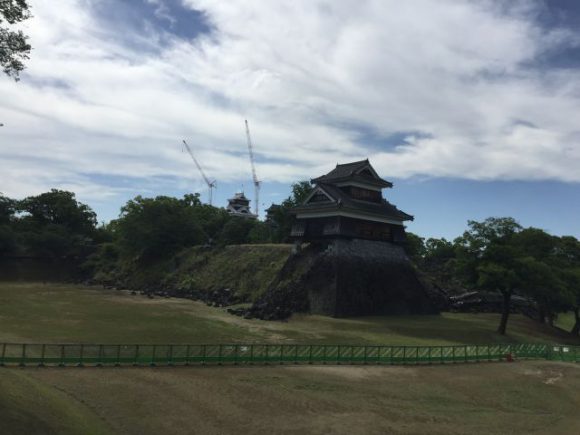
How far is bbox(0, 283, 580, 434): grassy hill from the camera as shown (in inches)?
710

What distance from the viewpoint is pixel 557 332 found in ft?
172

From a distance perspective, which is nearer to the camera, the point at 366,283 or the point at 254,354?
the point at 254,354

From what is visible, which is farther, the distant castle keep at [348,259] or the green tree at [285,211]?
the green tree at [285,211]

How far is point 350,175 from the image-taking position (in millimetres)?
54812

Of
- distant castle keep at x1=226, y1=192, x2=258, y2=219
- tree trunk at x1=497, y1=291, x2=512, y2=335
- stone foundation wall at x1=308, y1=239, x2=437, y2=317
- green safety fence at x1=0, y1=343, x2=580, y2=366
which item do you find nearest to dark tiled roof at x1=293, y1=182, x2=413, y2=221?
stone foundation wall at x1=308, y1=239, x2=437, y2=317

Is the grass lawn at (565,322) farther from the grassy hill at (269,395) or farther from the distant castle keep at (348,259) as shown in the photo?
the grassy hill at (269,395)

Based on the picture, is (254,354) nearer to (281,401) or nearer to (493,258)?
(281,401)

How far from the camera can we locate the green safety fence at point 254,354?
24.6 m

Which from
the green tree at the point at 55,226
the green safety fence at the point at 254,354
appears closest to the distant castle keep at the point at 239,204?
the green tree at the point at 55,226

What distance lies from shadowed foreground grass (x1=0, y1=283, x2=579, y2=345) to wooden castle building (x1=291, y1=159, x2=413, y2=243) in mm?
11128

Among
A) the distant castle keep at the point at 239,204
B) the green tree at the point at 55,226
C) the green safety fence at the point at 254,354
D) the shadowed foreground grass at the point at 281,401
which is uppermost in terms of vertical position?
the distant castle keep at the point at 239,204

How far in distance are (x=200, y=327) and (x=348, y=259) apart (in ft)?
63.0

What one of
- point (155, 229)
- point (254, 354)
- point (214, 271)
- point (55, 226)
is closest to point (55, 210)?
point (55, 226)

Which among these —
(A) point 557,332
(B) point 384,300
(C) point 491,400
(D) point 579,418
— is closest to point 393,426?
(C) point 491,400
